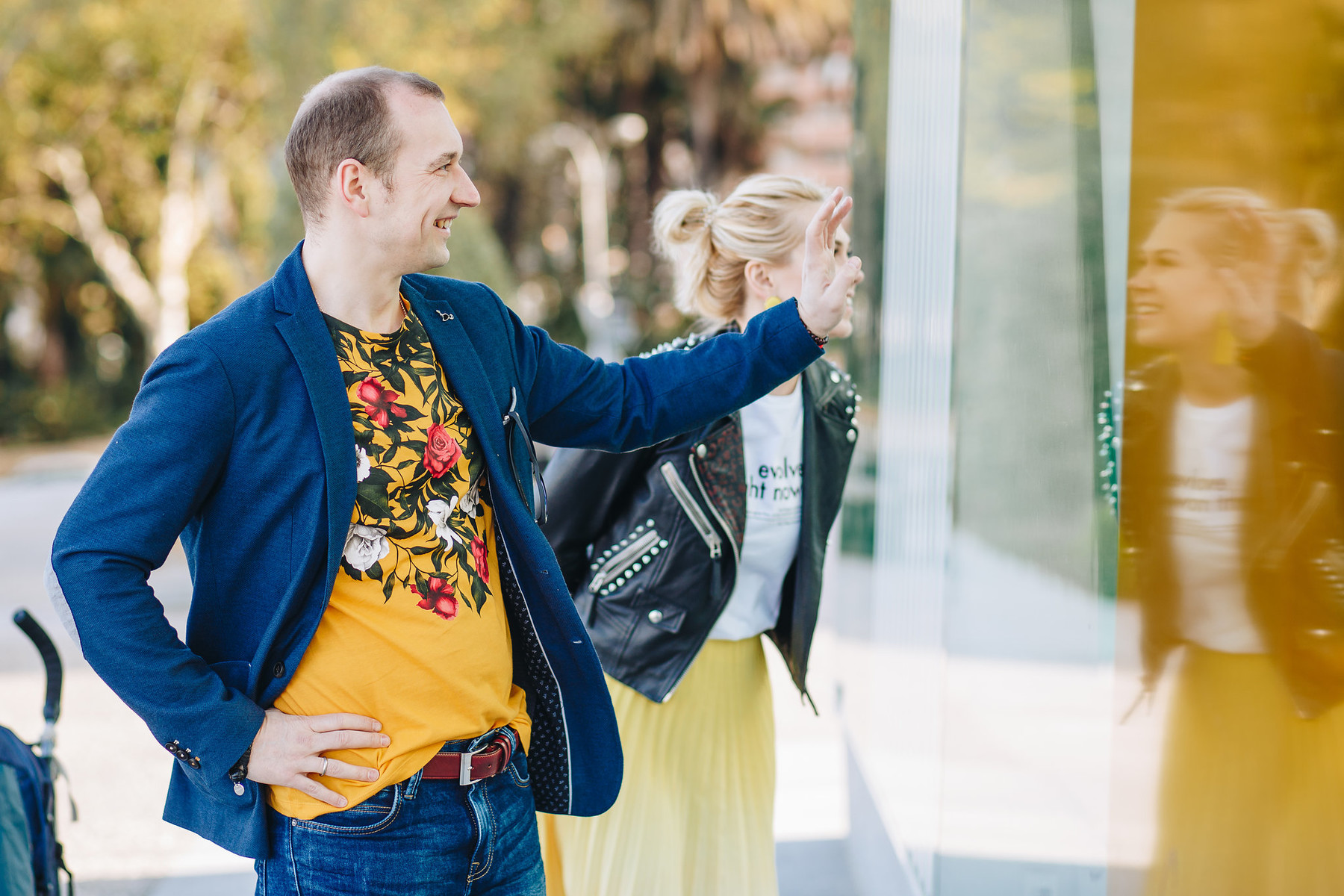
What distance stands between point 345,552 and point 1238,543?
54.3 inches

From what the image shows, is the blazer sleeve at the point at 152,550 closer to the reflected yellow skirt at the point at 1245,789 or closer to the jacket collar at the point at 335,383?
the jacket collar at the point at 335,383

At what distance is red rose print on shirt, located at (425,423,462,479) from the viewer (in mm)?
1945

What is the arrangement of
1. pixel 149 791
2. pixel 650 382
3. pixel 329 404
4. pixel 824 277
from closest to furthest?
pixel 329 404 < pixel 824 277 < pixel 650 382 < pixel 149 791

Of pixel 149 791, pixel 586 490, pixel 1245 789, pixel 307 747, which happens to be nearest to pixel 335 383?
pixel 307 747

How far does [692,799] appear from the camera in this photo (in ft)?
9.86

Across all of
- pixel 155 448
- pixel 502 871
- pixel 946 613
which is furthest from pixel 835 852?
pixel 155 448

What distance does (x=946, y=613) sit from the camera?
129 inches

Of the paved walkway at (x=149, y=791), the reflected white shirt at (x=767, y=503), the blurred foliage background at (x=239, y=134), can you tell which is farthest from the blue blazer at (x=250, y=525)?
the blurred foliage background at (x=239, y=134)

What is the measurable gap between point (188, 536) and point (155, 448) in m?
0.21

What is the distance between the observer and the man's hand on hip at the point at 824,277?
2.20m

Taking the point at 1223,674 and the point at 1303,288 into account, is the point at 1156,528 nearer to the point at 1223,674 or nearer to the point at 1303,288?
the point at 1223,674

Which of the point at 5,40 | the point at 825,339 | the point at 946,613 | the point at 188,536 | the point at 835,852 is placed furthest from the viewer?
the point at 5,40

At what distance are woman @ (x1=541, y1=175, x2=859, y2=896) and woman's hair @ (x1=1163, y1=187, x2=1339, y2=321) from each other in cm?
102

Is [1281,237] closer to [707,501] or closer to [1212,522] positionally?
[1212,522]
